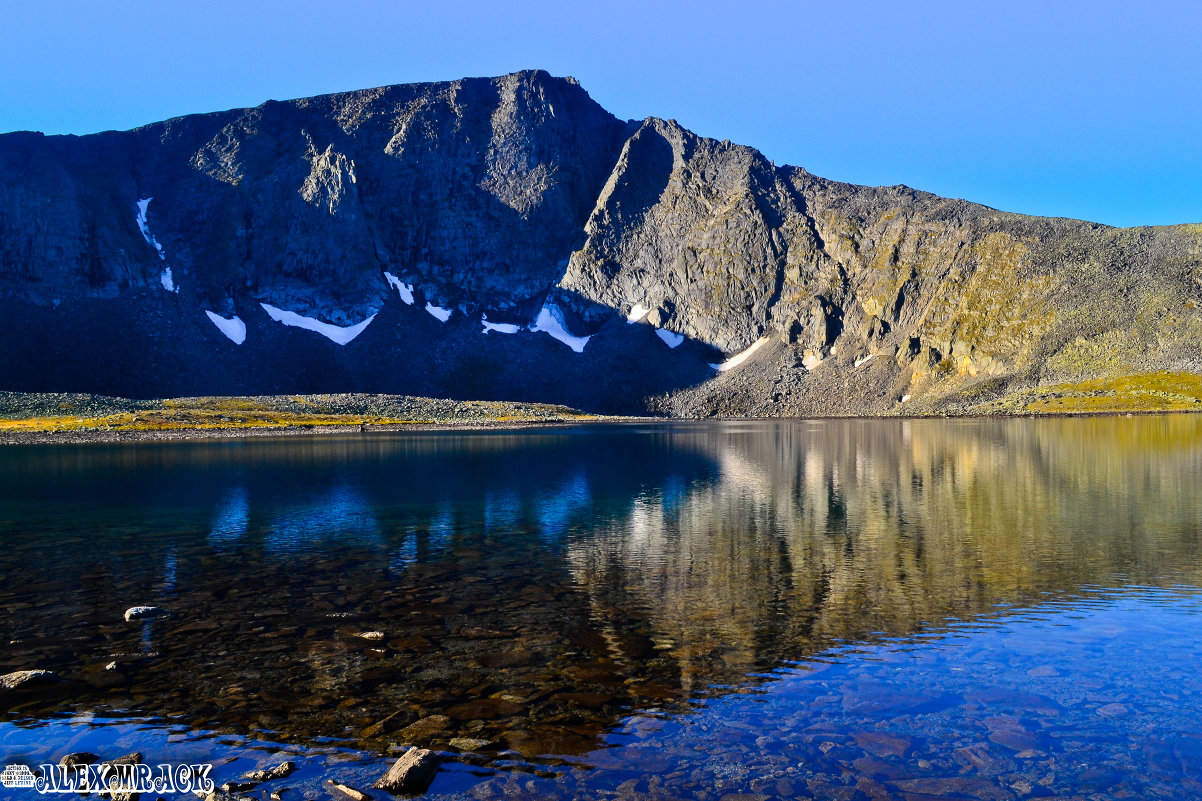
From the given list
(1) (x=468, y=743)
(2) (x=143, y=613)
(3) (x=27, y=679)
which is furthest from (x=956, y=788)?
(2) (x=143, y=613)

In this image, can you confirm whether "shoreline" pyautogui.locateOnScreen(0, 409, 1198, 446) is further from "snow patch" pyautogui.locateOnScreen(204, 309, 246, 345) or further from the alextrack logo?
the alextrack logo

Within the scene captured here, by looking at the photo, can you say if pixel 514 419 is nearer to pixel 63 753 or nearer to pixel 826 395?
pixel 826 395

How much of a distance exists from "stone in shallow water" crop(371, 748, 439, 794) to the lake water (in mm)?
192

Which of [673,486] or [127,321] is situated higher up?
[127,321]

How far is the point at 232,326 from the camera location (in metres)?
191

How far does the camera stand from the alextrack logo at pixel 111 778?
1080cm

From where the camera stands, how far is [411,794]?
10.6 m

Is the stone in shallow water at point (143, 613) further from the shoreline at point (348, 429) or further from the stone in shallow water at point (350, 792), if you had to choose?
the shoreline at point (348, 429)

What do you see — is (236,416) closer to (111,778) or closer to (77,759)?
(77,759)

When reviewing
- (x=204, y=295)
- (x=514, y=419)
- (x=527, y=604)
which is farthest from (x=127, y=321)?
(x=527, y=604)

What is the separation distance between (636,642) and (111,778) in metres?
9.22

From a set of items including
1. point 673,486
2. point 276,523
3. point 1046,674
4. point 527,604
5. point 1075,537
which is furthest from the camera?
point 673,486

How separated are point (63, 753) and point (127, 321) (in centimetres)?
19019

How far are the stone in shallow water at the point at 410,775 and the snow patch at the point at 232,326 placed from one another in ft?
629
